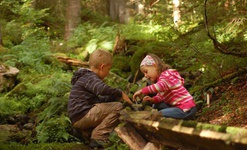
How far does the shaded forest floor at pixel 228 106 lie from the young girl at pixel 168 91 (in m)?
0.82

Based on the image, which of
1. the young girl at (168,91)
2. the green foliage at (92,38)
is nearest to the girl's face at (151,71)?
the young girl at (168,91)

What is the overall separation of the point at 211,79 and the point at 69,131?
11.0 ft

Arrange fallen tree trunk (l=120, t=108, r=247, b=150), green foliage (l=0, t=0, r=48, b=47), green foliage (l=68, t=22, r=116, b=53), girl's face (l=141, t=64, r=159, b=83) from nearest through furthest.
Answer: fallen tree trunk (l=120, t=108, r=247, b=150), girl's face (l=141, t=64, r=159, b=83), green foliage (l=68, t=22, r=116, b=53), green foliage (l=0, t=0, r=48, b=47)

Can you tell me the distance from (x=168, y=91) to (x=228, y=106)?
1678mm

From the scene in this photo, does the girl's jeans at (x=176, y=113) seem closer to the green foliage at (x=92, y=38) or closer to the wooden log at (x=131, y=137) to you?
the wooden log at (x=131, y=137)

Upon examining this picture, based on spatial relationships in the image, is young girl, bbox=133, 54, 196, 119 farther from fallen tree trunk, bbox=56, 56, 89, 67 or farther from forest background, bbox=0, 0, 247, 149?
fallen tree trunk, bbox=56, 56, 89, 67

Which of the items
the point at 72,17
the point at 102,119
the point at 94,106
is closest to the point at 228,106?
the point at 102,119

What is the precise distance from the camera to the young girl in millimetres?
5105

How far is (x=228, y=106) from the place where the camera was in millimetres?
6406

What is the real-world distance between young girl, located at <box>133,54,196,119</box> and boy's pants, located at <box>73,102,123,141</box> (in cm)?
43

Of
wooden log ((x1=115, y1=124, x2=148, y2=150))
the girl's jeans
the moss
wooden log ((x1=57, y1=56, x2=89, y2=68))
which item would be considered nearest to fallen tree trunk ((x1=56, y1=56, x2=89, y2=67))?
wooden log ((x1=57, y1=56, x2=89, y2=68))

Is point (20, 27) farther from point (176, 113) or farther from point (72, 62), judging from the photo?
point (176, 113)

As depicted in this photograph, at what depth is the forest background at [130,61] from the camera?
6.46 metres

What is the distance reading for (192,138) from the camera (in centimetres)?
308
